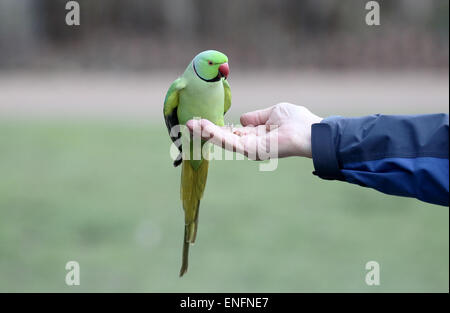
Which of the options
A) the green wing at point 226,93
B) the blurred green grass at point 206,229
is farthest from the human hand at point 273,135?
the blurred green grass at point 206,229

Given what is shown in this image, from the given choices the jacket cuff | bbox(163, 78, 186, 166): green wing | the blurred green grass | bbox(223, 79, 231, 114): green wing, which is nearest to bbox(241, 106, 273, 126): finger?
bbox(223, 79, 231, 114): green wing

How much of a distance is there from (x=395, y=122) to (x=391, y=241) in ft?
12.4

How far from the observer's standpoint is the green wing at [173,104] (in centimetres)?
233

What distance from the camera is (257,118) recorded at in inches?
107

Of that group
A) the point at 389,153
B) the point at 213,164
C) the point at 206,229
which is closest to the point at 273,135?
the point at 389,153

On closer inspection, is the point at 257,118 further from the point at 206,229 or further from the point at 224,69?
the point at 206,229

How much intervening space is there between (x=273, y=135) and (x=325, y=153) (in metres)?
0.34

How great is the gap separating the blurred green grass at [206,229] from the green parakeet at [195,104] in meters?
2.42

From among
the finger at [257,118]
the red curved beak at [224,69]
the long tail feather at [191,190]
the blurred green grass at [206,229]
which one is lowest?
the blurred green grass at [206,229]

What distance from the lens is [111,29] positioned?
11.4 m

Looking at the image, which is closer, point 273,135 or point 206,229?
point 273,135

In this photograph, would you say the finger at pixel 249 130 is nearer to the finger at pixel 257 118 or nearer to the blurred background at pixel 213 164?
the finger at pixel 257 118

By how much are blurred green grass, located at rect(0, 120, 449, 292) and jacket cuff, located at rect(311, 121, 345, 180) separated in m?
2.71

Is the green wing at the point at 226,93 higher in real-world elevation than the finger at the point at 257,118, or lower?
higher
